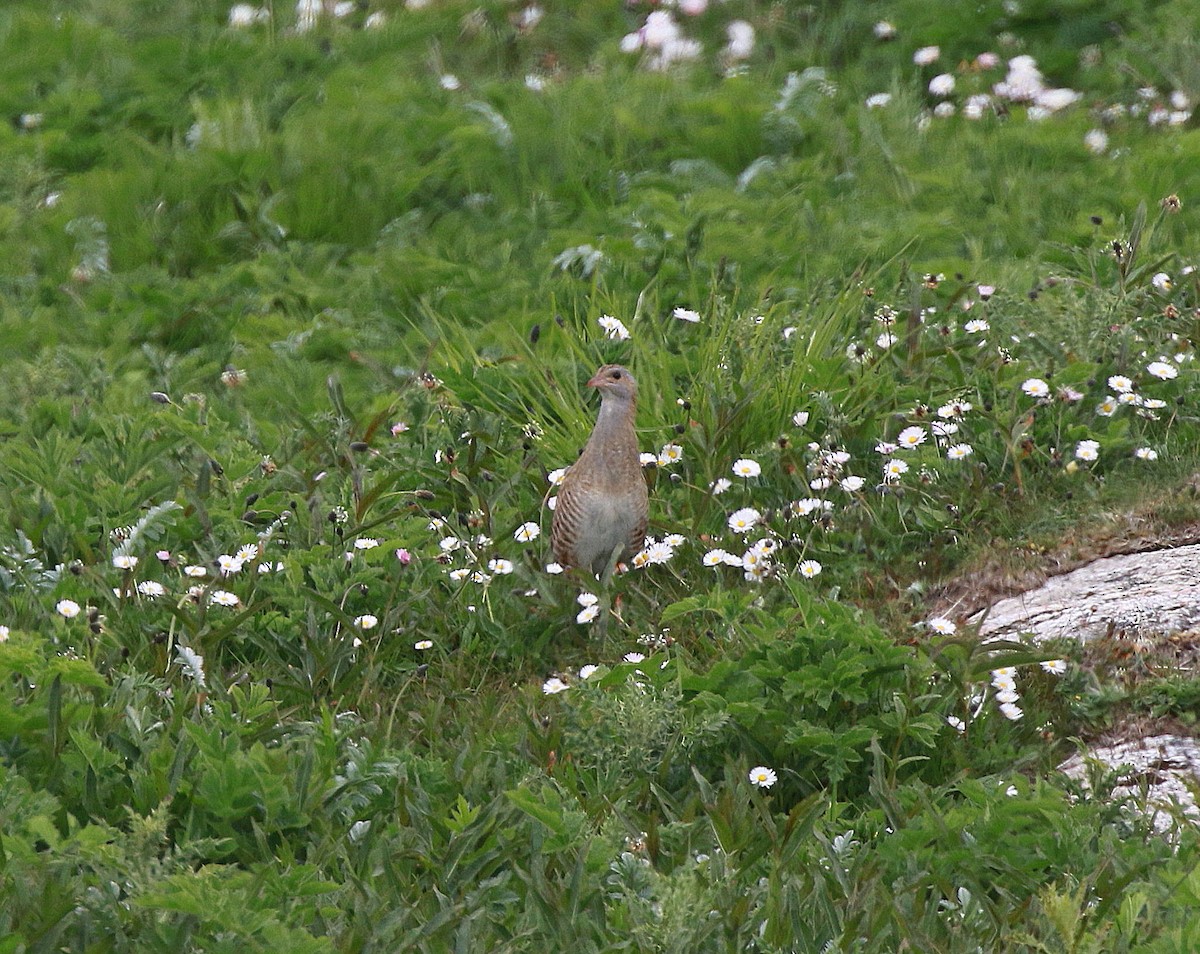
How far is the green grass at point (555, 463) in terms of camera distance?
382 centimetres

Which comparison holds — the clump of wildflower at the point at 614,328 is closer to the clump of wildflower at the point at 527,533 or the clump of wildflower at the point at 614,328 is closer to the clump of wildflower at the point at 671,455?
the clump of wildflower at the point at 671,455

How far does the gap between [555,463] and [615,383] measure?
2.07 ft

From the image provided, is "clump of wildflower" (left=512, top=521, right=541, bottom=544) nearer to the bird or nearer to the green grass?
the green grass

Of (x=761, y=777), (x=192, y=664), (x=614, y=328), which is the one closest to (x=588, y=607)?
(x=761, y=777)

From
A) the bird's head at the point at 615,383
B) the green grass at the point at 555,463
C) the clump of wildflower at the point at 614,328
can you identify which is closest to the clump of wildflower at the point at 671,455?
the green grass at the point at 555,463

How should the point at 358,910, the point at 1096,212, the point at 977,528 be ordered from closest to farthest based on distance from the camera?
1. the point at 358,910
2. the point at 977,528
3. the point at 1096,212

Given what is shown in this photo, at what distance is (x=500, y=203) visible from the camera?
27.3ft

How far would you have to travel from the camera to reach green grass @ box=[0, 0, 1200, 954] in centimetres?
382

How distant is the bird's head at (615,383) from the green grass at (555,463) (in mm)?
446

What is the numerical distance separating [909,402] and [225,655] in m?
2.48

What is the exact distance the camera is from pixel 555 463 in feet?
20.0

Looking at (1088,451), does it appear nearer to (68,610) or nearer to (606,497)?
(606,497)

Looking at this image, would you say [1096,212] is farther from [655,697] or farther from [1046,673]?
[655,697]

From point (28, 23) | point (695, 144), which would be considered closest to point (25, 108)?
point (28, 23)
